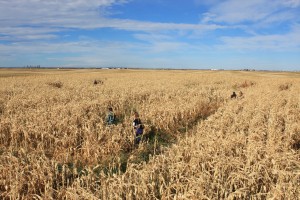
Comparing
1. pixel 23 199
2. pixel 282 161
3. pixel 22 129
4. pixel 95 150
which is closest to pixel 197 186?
pixel 282 161

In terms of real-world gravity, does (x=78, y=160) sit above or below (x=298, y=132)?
below

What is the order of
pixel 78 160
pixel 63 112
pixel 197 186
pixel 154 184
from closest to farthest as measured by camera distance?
pixel 197 186
pixel 154 184
pixel 78 160
pixel 63 112

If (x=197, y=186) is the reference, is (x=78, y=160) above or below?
below

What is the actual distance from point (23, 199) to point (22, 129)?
16.8ft

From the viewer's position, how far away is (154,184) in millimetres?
5727

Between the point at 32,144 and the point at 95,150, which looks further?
the point at 32,144

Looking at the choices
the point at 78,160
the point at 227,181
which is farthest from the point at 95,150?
the point at 227,181

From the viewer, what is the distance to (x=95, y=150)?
9.80m

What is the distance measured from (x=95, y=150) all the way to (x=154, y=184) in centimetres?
447

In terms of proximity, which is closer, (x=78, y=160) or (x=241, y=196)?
(x=241, y=196)

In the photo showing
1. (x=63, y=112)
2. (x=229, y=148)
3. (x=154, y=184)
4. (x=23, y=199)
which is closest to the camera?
(x=154, y=184)

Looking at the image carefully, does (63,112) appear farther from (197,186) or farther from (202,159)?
(197,186)

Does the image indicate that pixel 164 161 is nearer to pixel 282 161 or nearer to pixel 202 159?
pixel 202 159

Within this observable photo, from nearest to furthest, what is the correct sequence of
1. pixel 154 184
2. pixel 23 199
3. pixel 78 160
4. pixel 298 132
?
pixel 154 184 → pixel 23 199 → pixel 78 160 → pixel 298 132
